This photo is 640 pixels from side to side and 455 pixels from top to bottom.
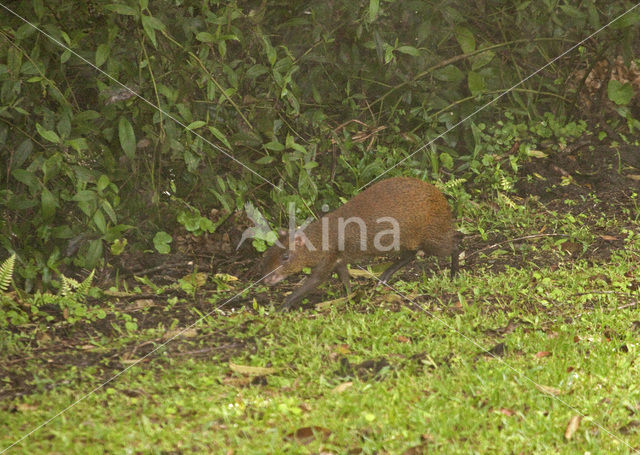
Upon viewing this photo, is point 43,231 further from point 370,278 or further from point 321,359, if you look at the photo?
point 370,278

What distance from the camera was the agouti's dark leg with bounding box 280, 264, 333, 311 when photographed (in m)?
4.73

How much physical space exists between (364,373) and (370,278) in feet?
5.50

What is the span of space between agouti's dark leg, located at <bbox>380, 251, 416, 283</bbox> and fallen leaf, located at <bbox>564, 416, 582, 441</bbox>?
2.07m

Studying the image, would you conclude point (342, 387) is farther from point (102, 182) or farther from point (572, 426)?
point (102, 182)

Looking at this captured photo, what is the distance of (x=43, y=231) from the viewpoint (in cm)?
Result: 449

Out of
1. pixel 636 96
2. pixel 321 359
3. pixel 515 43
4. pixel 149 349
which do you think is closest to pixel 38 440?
pixel 149 349

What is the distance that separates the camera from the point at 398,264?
17.3 ft

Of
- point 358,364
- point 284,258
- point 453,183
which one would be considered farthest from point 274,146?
point 358,364

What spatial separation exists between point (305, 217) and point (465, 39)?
2.04 metres

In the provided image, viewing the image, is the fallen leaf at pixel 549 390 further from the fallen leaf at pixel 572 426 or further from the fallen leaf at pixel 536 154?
the fallen leaf at pixel 536 154

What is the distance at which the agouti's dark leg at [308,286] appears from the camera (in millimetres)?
4730

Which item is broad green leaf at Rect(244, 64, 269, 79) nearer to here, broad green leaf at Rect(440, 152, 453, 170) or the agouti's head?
the agouti's head

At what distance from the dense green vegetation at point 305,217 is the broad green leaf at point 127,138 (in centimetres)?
1

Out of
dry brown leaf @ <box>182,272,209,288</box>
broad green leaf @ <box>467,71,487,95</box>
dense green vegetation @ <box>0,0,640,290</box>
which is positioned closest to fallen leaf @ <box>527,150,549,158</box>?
dense green vegetation @ <box>0,0,640,290</box>
